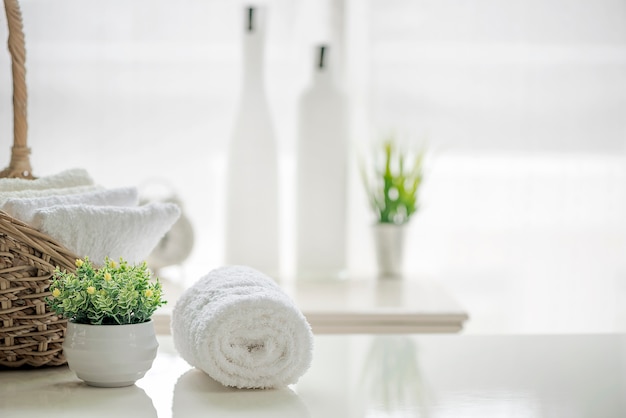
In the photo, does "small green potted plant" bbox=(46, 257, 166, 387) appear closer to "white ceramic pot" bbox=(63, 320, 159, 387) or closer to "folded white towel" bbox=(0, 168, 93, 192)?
"white ceramic pot" bbox=(63, 320, 159, 387)

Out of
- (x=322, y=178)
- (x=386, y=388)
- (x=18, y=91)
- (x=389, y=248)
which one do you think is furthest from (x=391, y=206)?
(x=386, y=388)

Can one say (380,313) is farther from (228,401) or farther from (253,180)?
(228,401)

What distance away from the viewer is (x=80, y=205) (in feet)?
2.85

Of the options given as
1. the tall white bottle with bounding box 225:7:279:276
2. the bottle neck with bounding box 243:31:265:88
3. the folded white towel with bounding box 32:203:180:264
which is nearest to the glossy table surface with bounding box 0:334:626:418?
the folded white towel with bounding box 32:203:180:264

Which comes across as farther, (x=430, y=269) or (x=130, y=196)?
(x=430, y=269)

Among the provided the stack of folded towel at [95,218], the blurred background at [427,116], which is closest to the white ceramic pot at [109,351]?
the stack of folded towel at [95,218]

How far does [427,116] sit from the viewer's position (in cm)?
253

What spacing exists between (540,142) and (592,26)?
376mm

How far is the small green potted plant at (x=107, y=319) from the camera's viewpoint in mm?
787

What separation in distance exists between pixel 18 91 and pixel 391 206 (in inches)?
54.9

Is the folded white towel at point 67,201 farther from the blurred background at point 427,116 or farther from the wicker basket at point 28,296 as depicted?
the blurred background at point 427,116

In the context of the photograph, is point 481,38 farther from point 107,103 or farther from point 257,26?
point 107,103

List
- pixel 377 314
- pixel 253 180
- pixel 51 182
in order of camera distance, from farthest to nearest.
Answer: pixel 253 180, pixel 377 314, pixel 51 182

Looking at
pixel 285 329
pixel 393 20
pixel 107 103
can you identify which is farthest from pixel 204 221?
pixel 285 329
